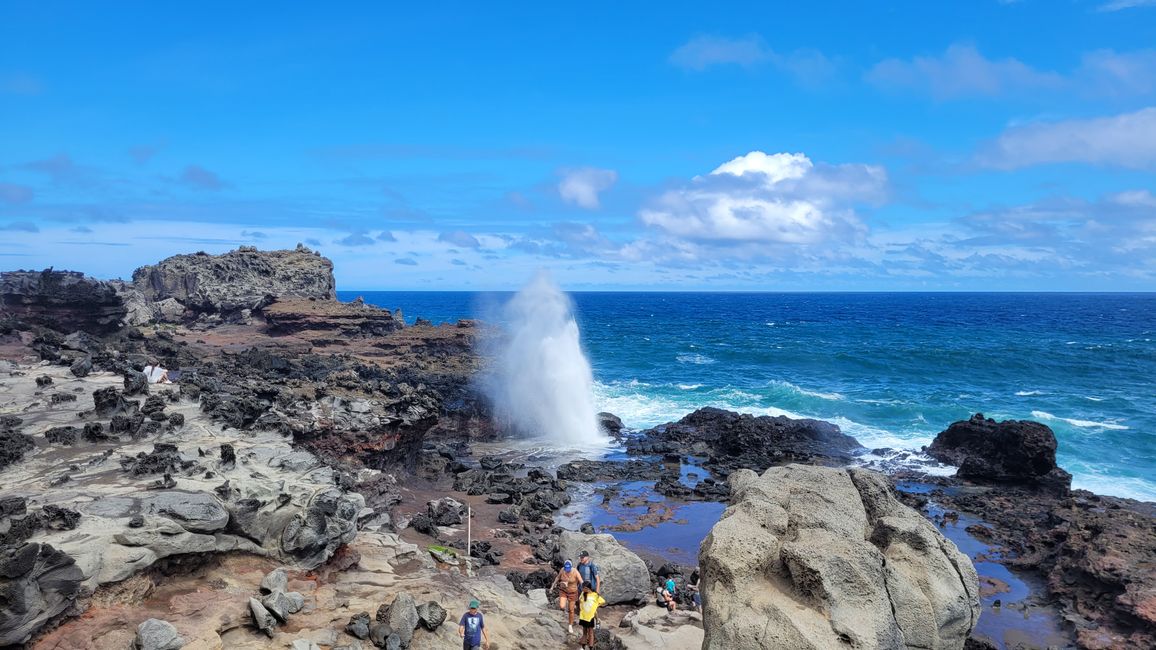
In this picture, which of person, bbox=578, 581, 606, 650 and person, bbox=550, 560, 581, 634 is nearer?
person, bbox=578, 581, 606, 650

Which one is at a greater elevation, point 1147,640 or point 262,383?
point 262,383

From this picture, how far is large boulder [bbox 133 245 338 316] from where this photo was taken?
4909 cm

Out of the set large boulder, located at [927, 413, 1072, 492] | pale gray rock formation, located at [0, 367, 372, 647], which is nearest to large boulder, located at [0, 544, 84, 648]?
pale gray rock formation, located at [0, 367, 372, 647]

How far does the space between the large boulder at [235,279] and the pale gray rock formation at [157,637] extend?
137 ft

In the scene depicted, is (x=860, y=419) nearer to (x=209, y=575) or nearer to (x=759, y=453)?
(x=759, y=453)

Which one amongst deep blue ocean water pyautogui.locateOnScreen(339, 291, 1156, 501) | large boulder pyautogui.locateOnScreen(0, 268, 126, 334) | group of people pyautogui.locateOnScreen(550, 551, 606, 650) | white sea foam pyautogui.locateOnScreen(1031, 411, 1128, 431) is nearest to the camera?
group of people pyautogui.locateOnScreen(550, 551, 606, 650)

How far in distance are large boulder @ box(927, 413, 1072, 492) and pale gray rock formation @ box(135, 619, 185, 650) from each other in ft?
82.6

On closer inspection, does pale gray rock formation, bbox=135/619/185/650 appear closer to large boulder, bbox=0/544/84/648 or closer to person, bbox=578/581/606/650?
large boulder, bbox=0/544/84/648

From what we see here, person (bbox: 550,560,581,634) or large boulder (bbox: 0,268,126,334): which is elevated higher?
large boulder (bbox: 0,268,126,334)

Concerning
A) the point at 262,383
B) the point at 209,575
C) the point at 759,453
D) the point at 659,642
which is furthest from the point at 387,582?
the point at 759,453

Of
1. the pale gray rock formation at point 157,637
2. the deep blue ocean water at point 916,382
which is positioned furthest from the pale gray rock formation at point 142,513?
the deep blue ocean water at point 916,382

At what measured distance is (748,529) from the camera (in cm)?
849

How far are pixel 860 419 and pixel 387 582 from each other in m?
29.9

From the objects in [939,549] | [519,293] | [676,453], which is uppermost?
[519,293]
